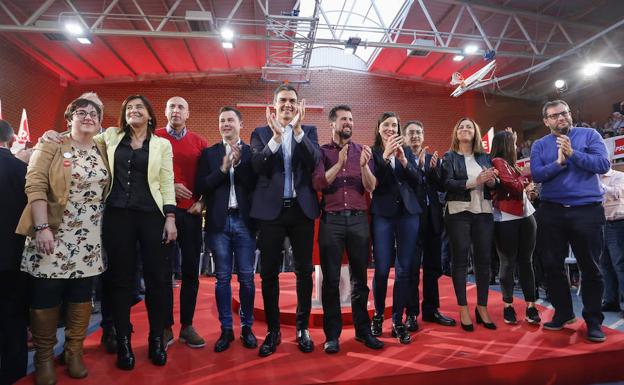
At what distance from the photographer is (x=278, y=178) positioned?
8.43 feet

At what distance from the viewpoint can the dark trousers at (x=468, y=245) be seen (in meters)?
3.03

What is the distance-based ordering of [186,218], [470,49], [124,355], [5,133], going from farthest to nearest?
[470,49]
[186,218]
[5,133]
[124,355]

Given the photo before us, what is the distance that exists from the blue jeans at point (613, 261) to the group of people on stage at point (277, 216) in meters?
1.39

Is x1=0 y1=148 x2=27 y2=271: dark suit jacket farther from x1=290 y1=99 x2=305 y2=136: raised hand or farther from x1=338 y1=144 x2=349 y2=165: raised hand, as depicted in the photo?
x1=338 y1=144 x2=349 y2=165: raised hand

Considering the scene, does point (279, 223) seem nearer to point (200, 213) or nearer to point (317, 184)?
point (317, 184)

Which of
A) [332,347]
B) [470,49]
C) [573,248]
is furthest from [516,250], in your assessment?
[470,49]

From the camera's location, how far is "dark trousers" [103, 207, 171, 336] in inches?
90.0

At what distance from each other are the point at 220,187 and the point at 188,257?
1.77 feet

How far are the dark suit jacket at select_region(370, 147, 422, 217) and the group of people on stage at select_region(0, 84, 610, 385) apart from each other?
0.03 ft

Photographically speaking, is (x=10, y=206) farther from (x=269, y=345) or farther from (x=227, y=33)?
(x=227, y=33)

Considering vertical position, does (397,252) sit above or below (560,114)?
below

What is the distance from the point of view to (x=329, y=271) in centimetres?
261

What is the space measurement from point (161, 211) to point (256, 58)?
388 inches

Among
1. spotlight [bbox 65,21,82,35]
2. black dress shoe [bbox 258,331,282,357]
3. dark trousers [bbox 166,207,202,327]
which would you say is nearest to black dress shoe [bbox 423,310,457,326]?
black dress shoe [bbox 258,331,282,357]
